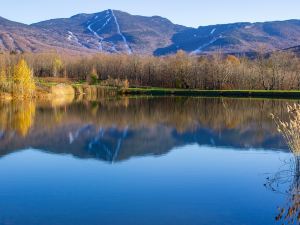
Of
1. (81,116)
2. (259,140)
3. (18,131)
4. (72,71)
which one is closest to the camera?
(259,140)

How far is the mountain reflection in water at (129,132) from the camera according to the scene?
25.7m

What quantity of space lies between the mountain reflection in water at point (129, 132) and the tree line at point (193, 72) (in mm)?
34636

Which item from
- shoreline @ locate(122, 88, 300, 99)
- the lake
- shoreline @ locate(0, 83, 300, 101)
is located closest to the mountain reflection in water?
the lake

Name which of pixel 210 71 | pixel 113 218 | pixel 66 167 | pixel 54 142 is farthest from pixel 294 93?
pixel 113 218

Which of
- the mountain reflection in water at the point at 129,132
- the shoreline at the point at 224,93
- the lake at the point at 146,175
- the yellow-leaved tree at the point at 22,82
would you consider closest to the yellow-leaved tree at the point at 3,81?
the yellow-leaved tree at the point at 22,82

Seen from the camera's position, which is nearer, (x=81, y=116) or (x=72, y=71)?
(x=81, y=116)

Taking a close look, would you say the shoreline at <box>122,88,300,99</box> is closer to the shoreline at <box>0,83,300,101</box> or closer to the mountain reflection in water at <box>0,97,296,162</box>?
the shoreline at <box>0,83,300,101</box>

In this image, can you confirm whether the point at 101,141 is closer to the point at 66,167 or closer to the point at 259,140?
the point at 66,167

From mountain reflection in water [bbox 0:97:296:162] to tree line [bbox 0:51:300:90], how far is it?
1364 inches

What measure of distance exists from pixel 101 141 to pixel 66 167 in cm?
790

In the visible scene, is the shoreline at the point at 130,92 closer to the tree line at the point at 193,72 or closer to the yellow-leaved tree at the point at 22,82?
the yellow-leaved tree at the point at 22,82

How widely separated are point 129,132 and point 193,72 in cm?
6633

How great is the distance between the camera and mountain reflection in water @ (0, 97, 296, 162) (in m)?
25.7

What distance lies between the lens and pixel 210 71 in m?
94.9
